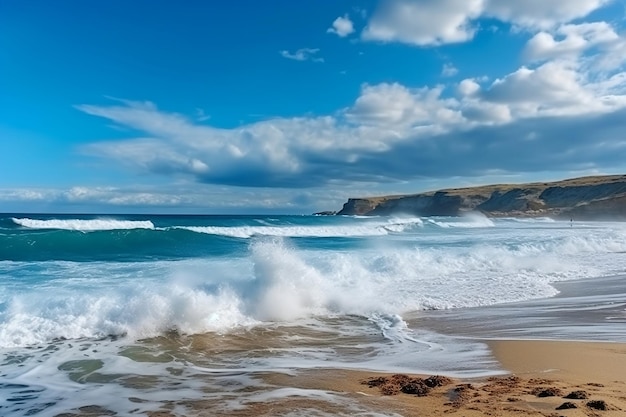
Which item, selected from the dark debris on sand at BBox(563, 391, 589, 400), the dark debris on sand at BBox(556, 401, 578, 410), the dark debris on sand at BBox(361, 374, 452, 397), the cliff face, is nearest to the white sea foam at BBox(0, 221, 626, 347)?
the dark debris on sand at BBox(361, 374, 452, 397)

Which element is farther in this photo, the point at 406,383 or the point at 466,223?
the point at 466,223

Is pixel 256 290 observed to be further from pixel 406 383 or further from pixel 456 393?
pixel 456 393

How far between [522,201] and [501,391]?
108221 millimetres

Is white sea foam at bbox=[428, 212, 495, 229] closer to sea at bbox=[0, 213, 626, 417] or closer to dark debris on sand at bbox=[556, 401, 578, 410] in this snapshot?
sea at bbox=[0, 213, 626, 417]

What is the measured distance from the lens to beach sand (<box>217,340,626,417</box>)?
5188 mm

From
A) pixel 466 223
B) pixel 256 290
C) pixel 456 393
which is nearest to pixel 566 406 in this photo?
pixel 456 393

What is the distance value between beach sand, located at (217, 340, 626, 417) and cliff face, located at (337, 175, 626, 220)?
3128 inches

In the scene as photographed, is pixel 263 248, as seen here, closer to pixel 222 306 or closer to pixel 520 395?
pixel 222 306

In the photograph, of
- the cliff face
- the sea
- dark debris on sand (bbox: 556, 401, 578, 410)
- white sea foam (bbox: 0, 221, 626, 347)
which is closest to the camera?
dark debris on sand (bbox: 556, 401, 578, 410)

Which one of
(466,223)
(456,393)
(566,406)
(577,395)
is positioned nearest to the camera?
(566,406)

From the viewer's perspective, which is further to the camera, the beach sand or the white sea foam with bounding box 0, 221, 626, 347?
the white sea foam with bounding box 0, 221, 626, 347

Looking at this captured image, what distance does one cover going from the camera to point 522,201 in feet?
345

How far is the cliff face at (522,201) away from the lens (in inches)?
3204

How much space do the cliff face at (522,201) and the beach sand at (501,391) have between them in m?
79.4
